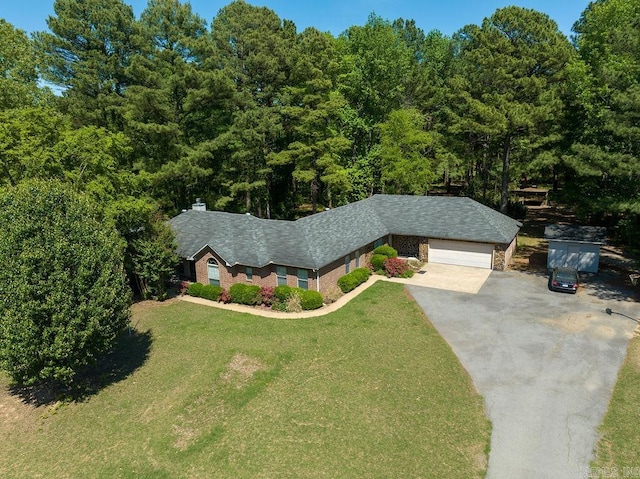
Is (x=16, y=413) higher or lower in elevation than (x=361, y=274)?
lower

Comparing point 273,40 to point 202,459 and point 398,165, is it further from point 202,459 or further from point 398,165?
point 202,459

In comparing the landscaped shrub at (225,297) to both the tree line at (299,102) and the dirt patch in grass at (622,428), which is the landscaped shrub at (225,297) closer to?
A: the tree line at (299,102)

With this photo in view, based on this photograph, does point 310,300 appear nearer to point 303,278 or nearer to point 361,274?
point 303,278

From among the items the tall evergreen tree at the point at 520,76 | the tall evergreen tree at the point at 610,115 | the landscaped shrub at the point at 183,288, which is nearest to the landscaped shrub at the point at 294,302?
the landscaped shrub at the point at 183,288

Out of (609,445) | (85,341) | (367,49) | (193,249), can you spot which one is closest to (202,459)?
(85,341)

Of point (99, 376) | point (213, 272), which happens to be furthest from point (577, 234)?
point (99, 376)
